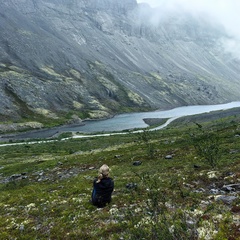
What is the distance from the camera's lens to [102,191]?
15.1 m

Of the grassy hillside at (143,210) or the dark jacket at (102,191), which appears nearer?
the grassy hillside at (143,210)

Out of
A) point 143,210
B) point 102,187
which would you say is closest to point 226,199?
point 143,210

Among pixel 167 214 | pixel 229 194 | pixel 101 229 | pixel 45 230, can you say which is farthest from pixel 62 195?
pixel 229 194

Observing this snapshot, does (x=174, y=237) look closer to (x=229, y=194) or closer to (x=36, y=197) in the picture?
(x=229, y=194)

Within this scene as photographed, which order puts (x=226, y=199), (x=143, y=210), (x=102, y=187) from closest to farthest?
(x=143, y=210), (x=226, y=199), (x=102, y=187)

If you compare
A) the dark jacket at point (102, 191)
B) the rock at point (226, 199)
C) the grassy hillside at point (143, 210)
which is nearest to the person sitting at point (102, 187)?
the dark jacket at point (102, 191)

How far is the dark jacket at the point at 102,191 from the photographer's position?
15123 mm

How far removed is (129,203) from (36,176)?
63.8ft

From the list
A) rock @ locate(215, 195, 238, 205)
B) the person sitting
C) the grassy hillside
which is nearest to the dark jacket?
the person sitting

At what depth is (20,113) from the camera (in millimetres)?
156875

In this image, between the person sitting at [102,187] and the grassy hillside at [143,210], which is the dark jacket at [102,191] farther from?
the grassy hillside at [143,210]

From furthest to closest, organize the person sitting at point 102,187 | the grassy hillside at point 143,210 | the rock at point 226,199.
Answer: the person sitting at point 102,187 → the rock at point 226,199 → the grassy hillside at point 143,210

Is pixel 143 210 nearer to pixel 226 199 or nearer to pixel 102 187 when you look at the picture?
pixel 102 187

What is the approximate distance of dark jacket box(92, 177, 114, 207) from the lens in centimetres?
1512
